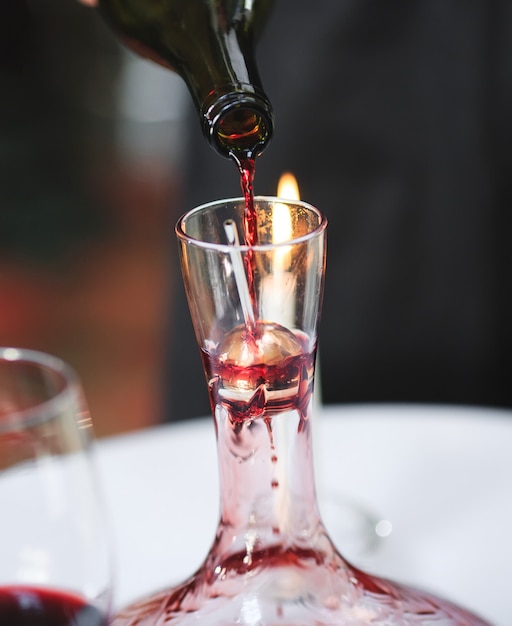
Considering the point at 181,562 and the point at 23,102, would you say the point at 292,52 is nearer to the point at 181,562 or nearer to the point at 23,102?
the point at 181,562

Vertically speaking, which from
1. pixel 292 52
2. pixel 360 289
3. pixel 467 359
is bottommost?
pixel 467 359

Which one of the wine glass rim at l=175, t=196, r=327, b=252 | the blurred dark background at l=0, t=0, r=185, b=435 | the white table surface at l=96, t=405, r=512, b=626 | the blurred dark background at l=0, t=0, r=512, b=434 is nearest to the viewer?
the wine glass rim at l=175, t=196, r=327, b=252

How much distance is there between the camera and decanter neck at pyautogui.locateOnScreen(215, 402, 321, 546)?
0.45 meters

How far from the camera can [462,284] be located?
125cm

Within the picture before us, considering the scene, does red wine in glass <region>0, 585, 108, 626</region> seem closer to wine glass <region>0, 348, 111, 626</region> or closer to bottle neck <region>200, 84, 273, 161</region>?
wine glass <region>0, 348, 111, 626</region>

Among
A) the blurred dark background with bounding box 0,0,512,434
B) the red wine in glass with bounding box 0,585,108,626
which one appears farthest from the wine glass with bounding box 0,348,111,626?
the blurred dark background with bounding box 0,0,512,434

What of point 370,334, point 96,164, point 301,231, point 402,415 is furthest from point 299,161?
point 96,164

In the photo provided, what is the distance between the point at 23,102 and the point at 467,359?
1.89 meters

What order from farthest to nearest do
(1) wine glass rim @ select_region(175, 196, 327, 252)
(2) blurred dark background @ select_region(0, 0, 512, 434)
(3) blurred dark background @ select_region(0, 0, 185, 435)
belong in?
1. (3) blurred dark background @ select_region(0, 0, 185, 435)
2. (2) blurred dark background @ select_region(0, 0, 512, 434)
3. (1) wine glass rim @ select_region(175, 196, 327, 252)

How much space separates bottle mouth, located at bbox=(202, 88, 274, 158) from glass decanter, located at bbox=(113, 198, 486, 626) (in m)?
0.02

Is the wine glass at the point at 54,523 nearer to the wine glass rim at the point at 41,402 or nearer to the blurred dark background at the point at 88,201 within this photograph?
the wine glass rim at the point at 41,402

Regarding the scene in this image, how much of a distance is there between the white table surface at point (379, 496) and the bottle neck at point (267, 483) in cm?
19

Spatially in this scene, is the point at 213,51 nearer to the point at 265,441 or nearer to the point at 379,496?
the point at 265,441

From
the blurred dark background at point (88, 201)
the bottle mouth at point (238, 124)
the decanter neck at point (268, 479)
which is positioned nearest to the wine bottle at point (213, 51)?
the bottle mouth at point (238, 124)
